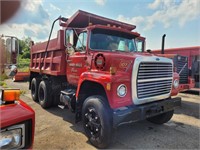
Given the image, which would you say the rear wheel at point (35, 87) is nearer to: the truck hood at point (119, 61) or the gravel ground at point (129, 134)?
the gravel ground at point (129, 134)

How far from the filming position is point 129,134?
4.12 m

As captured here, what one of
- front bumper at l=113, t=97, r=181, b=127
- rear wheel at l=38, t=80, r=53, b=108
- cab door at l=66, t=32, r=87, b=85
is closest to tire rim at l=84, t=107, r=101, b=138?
front bumper at l=113, t=97, r=181, b=127

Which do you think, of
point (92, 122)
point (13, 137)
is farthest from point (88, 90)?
point (13, 137)

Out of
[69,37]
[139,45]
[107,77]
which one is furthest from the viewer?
[139,45]

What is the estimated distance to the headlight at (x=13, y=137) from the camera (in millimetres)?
1521

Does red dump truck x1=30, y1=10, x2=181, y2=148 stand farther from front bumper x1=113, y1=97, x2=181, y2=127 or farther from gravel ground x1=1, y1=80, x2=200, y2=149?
gravel ground x1=1, y1=80, x2=200, y2=149

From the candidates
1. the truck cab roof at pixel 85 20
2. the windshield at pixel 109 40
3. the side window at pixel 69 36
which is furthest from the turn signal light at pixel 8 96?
the truck cab roof at pixel 85 20

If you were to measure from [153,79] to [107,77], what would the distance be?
1002mm

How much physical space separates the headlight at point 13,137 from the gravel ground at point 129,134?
1952 millimetres

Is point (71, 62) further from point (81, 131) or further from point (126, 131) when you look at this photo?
point (126, 131)

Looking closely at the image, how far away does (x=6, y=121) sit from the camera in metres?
1.48

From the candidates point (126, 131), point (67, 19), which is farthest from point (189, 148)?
point (67, 19)

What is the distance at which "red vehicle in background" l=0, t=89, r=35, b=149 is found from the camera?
1516 mm

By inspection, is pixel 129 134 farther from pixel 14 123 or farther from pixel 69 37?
pixel 14 123
